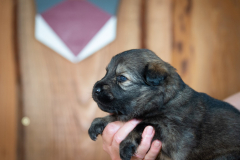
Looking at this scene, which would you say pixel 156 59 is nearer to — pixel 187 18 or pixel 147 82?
pixel 147 82

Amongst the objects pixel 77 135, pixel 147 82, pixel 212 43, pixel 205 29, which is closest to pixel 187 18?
pixel 205 29

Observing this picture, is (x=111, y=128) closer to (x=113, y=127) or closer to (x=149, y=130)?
(x=113, y=127)

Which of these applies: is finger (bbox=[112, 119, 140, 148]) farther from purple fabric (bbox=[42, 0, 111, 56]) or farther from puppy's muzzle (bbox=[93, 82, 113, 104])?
purple fabric (bbox=[42, 0, 111, 56])

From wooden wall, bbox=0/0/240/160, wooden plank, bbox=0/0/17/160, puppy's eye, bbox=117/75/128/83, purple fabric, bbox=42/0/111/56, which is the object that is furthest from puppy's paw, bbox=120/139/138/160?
wooden plank, bbox=0/0/17/160

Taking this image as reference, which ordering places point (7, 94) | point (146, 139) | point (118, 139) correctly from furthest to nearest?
point (7, 94) → point (118, 139) → point (146, 139)

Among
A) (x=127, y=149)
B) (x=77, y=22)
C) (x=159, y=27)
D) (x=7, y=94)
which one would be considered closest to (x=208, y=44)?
(x=159, y=27)

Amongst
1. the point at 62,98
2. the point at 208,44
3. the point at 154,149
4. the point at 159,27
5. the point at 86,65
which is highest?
the point at 159,27

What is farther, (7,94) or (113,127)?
(7,94)

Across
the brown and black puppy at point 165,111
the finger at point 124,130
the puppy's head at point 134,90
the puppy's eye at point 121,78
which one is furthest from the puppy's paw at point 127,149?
the puppy's eye at point 121,78
